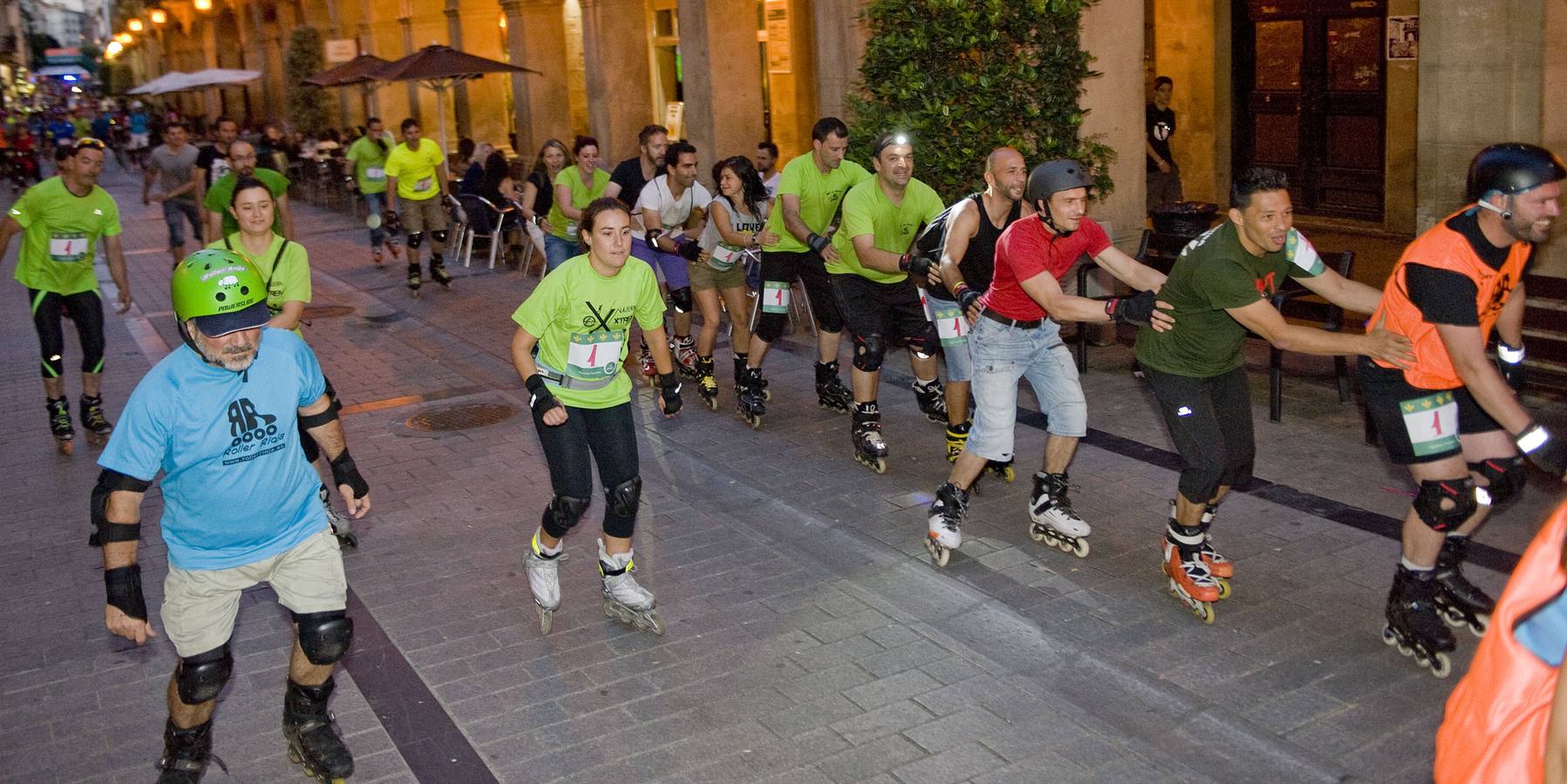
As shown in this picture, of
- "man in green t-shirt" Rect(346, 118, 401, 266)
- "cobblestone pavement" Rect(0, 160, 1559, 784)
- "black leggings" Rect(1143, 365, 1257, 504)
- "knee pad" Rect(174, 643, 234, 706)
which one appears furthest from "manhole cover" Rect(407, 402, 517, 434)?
"man in green t-shirt" Rect(346, 118, 401, 266)

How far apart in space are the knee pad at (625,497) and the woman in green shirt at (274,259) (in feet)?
6.95

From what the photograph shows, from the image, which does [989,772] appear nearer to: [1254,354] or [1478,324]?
[1478,324]

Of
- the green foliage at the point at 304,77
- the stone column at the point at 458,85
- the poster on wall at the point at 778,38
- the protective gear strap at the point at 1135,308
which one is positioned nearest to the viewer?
the protective gear strap at the point at 1135,308

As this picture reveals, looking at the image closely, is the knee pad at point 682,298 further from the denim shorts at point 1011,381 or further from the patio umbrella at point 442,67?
the patio umbrella at point 442,67

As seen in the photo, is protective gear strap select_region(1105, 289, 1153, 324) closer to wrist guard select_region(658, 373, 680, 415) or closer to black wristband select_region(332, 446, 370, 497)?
wrist guard select_region(658, 373, 680, 415)

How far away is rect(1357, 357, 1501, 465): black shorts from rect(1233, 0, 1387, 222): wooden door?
10.5 meters

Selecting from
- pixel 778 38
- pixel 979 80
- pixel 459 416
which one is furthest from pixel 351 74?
pixel 979 80

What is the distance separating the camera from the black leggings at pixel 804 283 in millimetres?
9164

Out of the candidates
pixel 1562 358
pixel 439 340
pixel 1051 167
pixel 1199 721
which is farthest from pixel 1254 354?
pixel 439 340

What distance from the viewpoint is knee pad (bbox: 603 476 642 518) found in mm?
5980

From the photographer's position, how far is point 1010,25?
9.97 m

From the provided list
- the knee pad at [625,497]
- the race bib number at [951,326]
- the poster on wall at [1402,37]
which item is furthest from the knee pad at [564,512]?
the poster on wall at [1402,37]

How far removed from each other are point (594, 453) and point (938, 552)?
174 centimetres

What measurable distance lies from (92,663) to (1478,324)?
225 inches
